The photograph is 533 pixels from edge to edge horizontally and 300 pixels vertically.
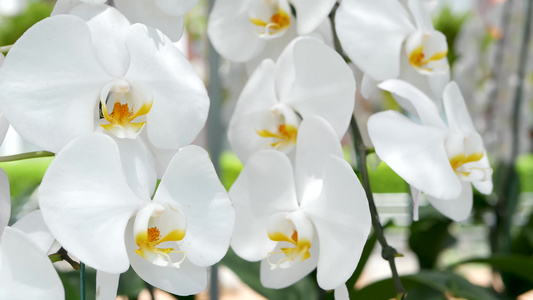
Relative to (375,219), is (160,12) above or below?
above

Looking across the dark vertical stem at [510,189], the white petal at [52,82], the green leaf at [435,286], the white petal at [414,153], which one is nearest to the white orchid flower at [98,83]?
the white petal at [52,82]

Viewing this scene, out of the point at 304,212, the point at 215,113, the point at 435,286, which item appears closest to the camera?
the point at 304,212

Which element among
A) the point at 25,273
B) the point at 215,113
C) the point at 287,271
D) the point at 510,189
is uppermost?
the point at 25,273

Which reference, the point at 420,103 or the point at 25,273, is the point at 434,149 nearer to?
the point at 420,103

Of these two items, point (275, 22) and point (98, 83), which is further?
point (275, 22)

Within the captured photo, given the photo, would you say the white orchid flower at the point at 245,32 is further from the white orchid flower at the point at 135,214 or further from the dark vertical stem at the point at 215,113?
the dark vertical stem at the point at 215,113

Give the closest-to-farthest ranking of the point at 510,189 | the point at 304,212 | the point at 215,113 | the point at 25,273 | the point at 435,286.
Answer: the point at 25,273
the point at 304,212
the point at 435,286
the point at 215,113
the point at 510,189

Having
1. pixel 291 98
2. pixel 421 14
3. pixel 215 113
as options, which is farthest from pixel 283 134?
pixel 215 113
